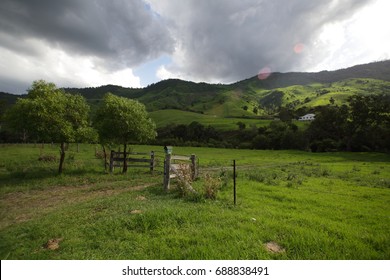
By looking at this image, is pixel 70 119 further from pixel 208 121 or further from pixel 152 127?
pixel 208 121

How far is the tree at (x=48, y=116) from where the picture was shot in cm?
1983

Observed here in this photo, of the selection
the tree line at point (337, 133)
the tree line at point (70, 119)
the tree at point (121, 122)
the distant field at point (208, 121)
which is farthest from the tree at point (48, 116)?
the distant field at point (208, 121)

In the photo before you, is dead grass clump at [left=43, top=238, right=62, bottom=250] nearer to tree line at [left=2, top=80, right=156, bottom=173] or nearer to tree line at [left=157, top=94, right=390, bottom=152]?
tree line at [left=2, top=80, right=156, bottom=173]

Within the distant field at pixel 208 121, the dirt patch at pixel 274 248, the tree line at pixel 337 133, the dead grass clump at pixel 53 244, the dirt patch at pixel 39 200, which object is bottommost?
the dirt patch at pixel 39 200

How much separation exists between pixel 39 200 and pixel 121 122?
11.0 meters

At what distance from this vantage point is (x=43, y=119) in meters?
20.0

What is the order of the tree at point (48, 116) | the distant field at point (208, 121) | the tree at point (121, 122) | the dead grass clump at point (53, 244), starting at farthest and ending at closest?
1. the distant field at point (208, 121)
2. the tree at point (121, 122)
3. the tree at point (48, 116)
4. the dead grass clump at point (53, 244)

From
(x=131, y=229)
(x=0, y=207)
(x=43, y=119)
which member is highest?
(x=43, y=119)

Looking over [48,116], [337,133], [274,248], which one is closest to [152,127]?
[48,116]

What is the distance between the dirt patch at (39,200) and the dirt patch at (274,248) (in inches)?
421

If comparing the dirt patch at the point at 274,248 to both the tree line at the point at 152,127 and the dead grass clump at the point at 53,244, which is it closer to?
the dead grass clump at the point at 53,244
